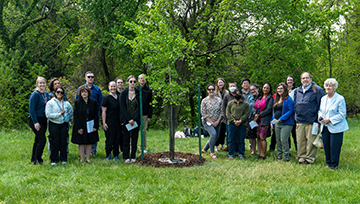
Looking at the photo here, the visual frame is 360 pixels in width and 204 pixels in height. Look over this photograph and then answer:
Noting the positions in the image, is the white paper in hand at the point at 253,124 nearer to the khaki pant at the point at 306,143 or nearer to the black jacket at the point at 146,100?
the khaki pant at the point at 306,143

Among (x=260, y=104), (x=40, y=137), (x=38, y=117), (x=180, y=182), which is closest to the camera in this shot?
(x=180, y=182)

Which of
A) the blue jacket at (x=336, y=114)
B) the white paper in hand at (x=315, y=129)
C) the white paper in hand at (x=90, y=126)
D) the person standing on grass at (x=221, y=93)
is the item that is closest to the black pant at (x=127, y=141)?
the white paper in hand at (x=90, y=126)

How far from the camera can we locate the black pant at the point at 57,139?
21.2ft

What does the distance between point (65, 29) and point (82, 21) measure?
4.55 metres

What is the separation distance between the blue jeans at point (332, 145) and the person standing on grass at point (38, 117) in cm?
645

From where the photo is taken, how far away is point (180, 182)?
5.22 metres

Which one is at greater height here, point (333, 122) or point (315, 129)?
point (333, 122)

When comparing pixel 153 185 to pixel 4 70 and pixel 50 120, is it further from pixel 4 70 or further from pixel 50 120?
pixel 4 70

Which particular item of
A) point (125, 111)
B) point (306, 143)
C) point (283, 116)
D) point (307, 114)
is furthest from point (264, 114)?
point (125, 111)

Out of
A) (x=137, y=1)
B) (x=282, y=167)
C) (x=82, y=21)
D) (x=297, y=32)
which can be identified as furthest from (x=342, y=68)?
(x=82, y=21)

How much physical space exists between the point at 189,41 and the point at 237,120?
588 centimetres

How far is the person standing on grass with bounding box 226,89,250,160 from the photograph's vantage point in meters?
7.47

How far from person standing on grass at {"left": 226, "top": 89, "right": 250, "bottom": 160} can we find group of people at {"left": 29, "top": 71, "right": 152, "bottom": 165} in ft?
7.65

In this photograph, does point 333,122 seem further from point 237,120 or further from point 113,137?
point 113,137
